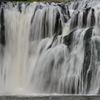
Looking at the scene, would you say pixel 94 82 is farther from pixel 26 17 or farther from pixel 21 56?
pixel 26 17

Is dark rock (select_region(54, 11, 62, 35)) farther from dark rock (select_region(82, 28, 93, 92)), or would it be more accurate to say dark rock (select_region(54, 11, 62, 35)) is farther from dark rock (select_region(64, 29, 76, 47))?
dark rock (select_region(82, 28, 93, 92))

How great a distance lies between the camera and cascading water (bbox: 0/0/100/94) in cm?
1545

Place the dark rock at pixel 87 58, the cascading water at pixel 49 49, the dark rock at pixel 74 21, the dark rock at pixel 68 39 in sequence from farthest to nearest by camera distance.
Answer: the dark rock at pixel 74 21
the dark rock at pixel 68 39
the cascading water at pixel 49 49
the dark rock at pixel 87 58

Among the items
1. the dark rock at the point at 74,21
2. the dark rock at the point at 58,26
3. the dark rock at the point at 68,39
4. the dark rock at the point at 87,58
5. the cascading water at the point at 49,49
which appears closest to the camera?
the dark rock at the point at 87,58

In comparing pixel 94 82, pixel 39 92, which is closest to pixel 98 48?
pixel 94 82

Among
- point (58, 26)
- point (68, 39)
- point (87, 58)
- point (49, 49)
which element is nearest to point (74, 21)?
point (58, 26)

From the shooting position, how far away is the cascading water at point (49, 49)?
50.7ft

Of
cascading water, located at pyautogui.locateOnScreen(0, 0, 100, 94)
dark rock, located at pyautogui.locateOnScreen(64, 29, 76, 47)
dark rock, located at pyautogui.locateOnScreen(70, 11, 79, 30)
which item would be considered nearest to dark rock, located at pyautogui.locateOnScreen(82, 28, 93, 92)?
cascading water, located at pyautogui.locateOnScreen(0, 0, 100, 94)

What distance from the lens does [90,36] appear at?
664 inches

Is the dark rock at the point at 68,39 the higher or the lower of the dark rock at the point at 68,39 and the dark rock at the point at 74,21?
the lower

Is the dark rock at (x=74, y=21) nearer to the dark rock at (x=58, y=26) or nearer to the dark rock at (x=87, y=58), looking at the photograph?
the dark rock at (x=58, y=26)

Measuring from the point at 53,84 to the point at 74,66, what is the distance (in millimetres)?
1256

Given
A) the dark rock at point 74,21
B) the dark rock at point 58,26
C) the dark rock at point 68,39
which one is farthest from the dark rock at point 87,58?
the dark rock at point 58,26

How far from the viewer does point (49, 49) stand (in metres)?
17.0
